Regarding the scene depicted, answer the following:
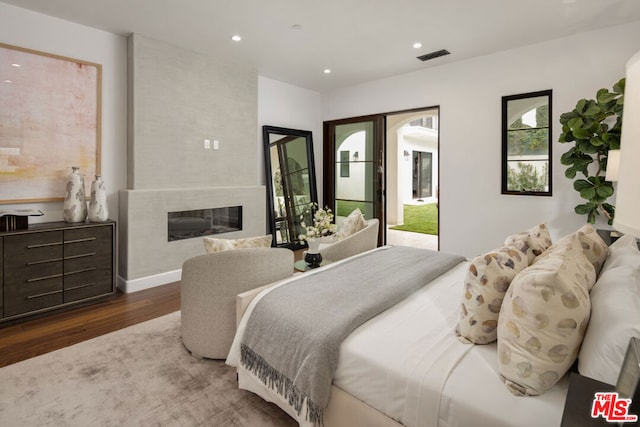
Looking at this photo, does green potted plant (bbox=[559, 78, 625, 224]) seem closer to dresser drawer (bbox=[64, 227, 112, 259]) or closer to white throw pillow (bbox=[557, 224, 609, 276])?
white throw pillow (bbox=[557, 224, 609, 276])

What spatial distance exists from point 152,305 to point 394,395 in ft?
9.10

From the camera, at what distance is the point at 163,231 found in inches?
153

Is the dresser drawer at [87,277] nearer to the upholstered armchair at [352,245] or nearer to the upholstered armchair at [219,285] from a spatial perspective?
the upholstered armchair at [219,285]

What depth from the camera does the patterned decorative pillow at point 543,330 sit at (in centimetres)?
108

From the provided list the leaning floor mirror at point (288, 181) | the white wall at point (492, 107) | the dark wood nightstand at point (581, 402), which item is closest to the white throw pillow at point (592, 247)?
the dark wood nightstand at point (581, 402)

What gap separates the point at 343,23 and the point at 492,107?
2156 mm

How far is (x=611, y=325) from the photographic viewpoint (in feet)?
3.28

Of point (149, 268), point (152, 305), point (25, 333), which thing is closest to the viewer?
point (25, 333)

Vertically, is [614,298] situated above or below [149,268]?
above

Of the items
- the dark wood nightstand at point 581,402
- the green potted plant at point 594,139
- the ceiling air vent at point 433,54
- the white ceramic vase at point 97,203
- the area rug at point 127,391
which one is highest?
the ceiling air vent at point 433,54

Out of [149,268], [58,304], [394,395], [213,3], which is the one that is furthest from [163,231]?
[394,395]

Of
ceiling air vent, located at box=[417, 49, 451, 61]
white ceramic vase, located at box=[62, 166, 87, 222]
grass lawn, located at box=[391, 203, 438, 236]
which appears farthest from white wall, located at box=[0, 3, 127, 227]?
grass lawn, located at box=[391, 203, 438, 236]

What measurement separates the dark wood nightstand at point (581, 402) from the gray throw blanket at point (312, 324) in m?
0.80

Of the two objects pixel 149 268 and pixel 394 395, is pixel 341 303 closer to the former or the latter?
pixel 394 395
